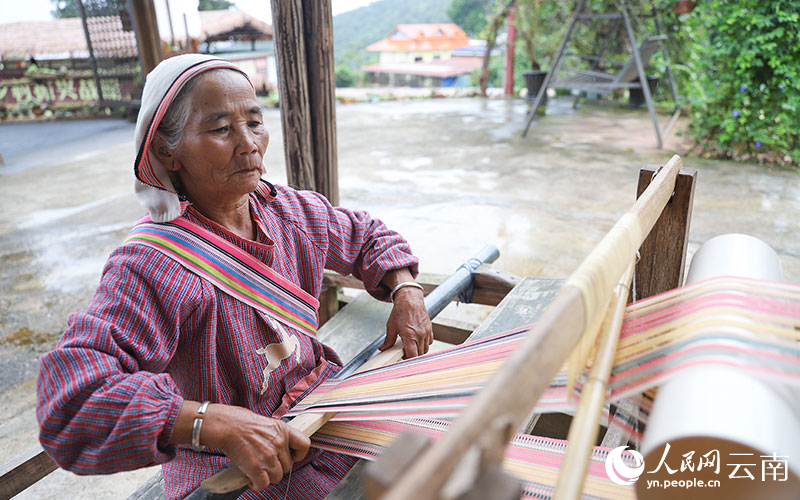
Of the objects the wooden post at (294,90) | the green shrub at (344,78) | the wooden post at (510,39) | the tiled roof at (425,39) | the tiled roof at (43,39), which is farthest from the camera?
the tiled roof at (425,39)

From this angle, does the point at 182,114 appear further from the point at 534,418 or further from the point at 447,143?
the point at 447,143

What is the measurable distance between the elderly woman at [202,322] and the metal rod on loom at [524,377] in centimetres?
63

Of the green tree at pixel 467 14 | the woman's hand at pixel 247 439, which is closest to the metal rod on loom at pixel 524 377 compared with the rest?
the woman's hand at pixel 247 439

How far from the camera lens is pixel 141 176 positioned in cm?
110

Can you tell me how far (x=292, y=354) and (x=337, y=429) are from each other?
22cm

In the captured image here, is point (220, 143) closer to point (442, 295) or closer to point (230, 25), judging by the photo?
point (442, 295)

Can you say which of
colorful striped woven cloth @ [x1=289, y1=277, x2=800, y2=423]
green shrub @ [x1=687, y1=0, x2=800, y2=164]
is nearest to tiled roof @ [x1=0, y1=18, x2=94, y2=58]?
green shrub @ [x1=687, y1=0, x2=800, y2=164]

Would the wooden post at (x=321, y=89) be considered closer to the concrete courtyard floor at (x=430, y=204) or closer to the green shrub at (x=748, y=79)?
the concrete courtyard floor at (x=430, y=204)

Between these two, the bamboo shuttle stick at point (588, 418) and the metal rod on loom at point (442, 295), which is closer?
the bamboo shuttle stick at point (588, 418)

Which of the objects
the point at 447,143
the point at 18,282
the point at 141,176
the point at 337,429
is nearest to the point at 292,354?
the point at 337,429

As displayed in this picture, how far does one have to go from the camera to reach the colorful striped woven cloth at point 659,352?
2.38 feet

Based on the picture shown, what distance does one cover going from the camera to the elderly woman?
898 millimetres

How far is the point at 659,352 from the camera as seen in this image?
79 cm

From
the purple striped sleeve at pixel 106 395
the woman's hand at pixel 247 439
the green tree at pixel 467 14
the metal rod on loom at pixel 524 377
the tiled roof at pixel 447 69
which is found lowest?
the tiled roof at pixel 447 69
